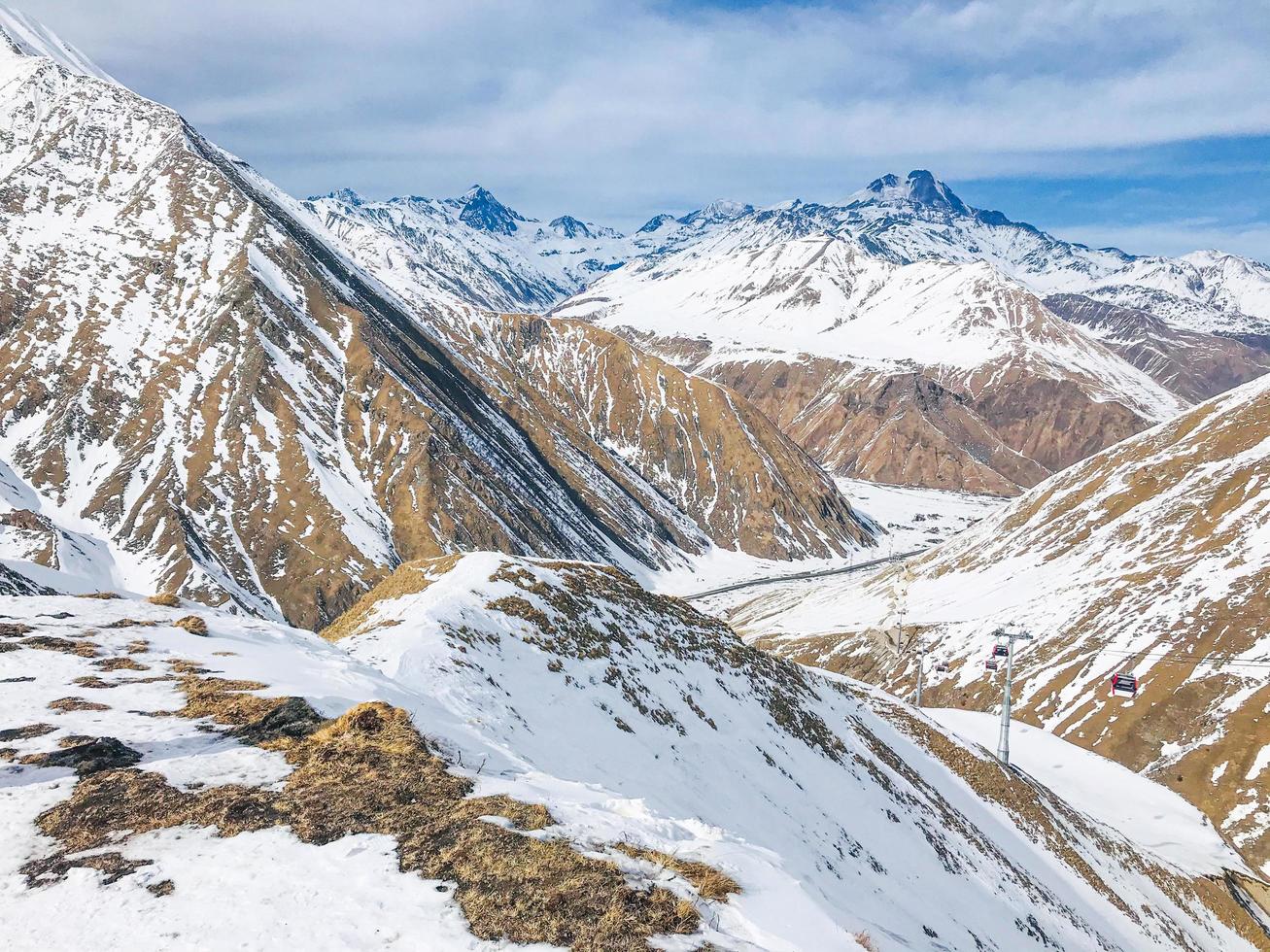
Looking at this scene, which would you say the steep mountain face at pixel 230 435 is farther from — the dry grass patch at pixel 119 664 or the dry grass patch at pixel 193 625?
the dry grass patch at pixel 119 664

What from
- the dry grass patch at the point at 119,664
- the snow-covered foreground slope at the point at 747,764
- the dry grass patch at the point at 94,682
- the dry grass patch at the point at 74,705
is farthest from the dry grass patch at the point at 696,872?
the dry grass patch at the point at 119,664

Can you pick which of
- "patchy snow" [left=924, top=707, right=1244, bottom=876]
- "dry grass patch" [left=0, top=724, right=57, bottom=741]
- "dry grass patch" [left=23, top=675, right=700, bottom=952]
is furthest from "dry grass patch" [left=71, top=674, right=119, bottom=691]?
"patchy snow" [left=924, top=707, right=1244, bottom=876]

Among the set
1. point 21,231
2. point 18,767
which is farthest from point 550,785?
point 21,231

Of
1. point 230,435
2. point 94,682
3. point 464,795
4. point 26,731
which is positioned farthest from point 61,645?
point 230,435

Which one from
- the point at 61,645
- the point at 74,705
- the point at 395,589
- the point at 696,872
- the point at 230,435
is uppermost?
the point at 61,645

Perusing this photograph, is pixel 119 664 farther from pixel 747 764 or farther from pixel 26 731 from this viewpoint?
pixel 747 764

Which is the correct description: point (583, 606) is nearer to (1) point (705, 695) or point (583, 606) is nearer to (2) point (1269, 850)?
(1) point (705, 695)

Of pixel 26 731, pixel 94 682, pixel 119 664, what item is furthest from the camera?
pixel 119 664
